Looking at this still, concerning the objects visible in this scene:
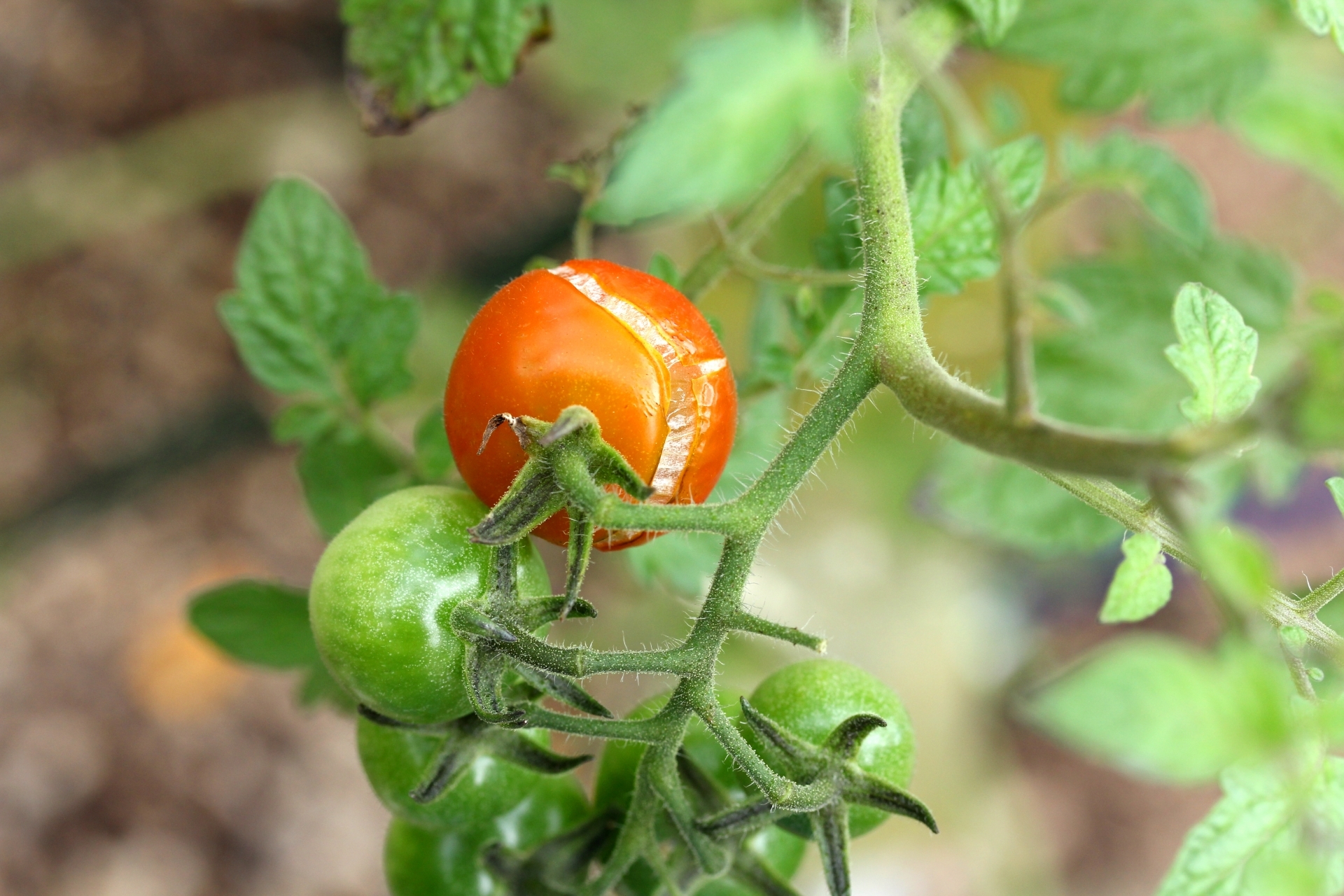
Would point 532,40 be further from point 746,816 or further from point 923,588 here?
point 923,588

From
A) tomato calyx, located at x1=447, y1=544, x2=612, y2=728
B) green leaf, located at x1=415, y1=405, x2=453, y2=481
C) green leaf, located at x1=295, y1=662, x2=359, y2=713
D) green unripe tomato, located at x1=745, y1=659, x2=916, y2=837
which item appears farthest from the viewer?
green leaf, located at x1=295, y1=662, x2=359, y2=713

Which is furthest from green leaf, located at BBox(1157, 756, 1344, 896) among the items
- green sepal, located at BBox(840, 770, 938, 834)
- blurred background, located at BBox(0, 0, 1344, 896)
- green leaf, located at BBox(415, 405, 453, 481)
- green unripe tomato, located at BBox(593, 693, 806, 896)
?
blurred background, located at BBox(0, 0, 1344, 896)

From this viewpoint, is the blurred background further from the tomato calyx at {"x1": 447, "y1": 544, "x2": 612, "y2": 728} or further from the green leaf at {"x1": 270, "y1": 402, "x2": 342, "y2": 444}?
the tomato calyx at {"x1": 447, "y1": 544, "x2": 612, "y2": 728}

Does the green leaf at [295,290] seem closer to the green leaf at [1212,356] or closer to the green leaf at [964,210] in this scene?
the green leaf at [964,210]

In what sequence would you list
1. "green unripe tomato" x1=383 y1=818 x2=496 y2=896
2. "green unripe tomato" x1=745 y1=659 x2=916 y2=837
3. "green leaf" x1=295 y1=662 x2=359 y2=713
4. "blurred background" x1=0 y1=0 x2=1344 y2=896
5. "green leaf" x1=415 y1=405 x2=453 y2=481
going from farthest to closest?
1. "blurred background" x1=0 y1=0 x2=1344 y2=896
2. "green leaf" x1=295 y1=662 x2=359 y2=713
3. "green leaf" x1=415 y1=405 x2=453 y2=481
4. "green unripe tomato" x1=383 y1=818 x2=496 y2=896
5. "green unripe tomato" x1=745 y1=659 x2=916 y2=837

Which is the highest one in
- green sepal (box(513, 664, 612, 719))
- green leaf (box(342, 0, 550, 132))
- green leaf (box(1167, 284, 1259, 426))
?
green leaf (box(342, 0, 550, 132))

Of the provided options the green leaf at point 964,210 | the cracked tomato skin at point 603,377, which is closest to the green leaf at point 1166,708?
the cracked tomato skin at point 603,377

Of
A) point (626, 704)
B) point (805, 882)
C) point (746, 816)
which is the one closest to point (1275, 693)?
point (746, 816)

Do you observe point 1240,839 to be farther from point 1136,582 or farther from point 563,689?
point 563,689
